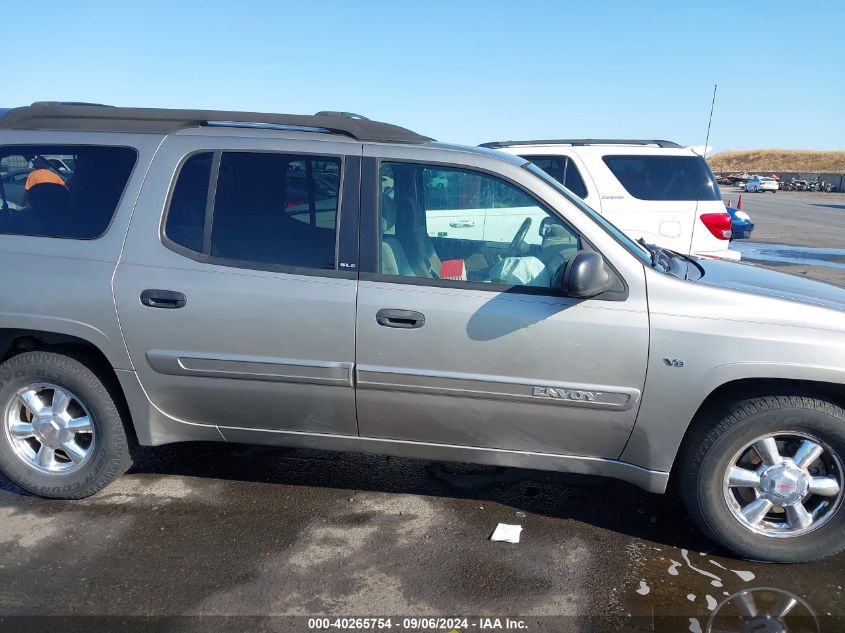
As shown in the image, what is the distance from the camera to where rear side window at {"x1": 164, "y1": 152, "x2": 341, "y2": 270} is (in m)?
3.23

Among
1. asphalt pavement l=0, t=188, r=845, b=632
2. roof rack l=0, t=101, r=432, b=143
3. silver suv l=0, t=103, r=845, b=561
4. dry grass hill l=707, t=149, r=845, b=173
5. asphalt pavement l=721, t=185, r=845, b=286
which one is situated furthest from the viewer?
dry grass hill l=707, t=149, r=845, b=173

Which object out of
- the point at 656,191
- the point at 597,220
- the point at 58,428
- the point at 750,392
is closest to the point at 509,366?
the point at 597,220

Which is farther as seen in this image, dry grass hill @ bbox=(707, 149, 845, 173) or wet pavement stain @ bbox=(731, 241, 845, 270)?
dry grass hill @ bbox=(707, 149, 845, 173)

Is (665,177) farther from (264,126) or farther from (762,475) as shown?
(264,126)

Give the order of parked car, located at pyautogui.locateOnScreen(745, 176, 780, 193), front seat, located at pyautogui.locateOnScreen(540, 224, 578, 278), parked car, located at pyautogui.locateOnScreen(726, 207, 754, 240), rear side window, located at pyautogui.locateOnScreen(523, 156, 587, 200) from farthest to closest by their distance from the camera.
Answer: parked car, located at pyautogui.locateOnScreen(745, 176, 780, 193)
parked car, located at pyautogui.locateOnScreen(726, 207, 754, 240)
rear side window, located at pyautogui.locateOnScreen(523, 156, 587, 200)
front seat, located at pyautogui.locateOnScreen(540, 224, 578, 278)

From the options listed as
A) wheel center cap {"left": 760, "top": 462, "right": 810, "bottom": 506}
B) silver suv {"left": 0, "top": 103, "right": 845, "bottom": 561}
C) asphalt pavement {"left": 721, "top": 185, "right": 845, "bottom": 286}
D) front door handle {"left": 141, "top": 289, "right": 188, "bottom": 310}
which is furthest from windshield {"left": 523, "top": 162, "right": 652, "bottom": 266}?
asphalt pavement {"left": 721, "top": 185, "right": 845, "bottom": 286}

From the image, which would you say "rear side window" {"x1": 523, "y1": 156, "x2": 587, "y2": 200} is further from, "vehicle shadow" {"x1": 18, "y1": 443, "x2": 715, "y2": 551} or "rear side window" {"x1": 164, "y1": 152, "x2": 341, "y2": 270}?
"rear side window" {"x1": 164, "y1": 152, "x2": 341, "y2": 270}

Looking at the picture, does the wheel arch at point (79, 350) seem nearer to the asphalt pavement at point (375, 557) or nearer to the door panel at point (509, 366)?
the asphalt pavement at point (375, 557)

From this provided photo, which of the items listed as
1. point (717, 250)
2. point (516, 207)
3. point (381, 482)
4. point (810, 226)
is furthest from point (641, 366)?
point (810, 226)

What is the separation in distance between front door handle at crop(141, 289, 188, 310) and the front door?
0.88m

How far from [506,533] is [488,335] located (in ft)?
3.43

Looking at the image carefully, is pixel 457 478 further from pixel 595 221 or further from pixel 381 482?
pixel 595 221

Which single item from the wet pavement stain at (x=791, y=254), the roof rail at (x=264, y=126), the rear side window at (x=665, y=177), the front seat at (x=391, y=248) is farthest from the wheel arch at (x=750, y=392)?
the wet pavement stain at (x=791, y=254)

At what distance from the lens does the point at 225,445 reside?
4328 mm
